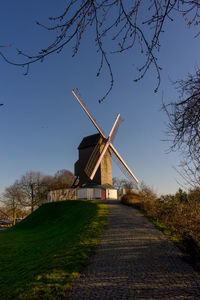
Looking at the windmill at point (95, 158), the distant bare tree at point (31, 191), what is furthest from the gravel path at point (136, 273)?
the distant bare tree at point (31, 191)

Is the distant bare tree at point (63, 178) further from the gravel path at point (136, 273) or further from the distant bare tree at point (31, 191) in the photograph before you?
the gravel path at point (136, 273)

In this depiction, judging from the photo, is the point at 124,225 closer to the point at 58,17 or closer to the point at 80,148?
the point at 58,17

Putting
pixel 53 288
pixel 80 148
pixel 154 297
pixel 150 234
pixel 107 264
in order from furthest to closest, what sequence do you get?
pixel 80 148 < pixel 150 234 < pixel 107 264 < pixel 53 288 < pixel 154 297

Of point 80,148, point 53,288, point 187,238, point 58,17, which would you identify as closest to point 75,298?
point 53,288

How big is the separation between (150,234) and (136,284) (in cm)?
417

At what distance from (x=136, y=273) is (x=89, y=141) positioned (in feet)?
73.6

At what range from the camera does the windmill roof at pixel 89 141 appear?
84.4 feet

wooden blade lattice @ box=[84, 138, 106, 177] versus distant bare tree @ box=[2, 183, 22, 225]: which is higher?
wooden blade lattice @ box=[84, 138, 106, 177]

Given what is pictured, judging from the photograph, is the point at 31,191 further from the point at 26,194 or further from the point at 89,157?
the point at 89,157

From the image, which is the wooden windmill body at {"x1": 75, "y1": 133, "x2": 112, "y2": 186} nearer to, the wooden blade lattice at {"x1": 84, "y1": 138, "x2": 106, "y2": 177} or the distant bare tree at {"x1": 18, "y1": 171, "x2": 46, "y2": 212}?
the wooden blade lattice at {"x1": 84, "y1": 138, "x2": 106, "y2": 177}

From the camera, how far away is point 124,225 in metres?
9.58

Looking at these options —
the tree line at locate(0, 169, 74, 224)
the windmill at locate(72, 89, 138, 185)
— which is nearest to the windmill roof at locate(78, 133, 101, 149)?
the windmill at locate(72, 89, 138, 185)

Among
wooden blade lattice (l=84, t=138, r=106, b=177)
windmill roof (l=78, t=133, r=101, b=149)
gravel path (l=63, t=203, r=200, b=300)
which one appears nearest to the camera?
gravel path (l=63, t=203, r=200, b=300)

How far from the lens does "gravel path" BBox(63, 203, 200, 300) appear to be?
12.4ft
